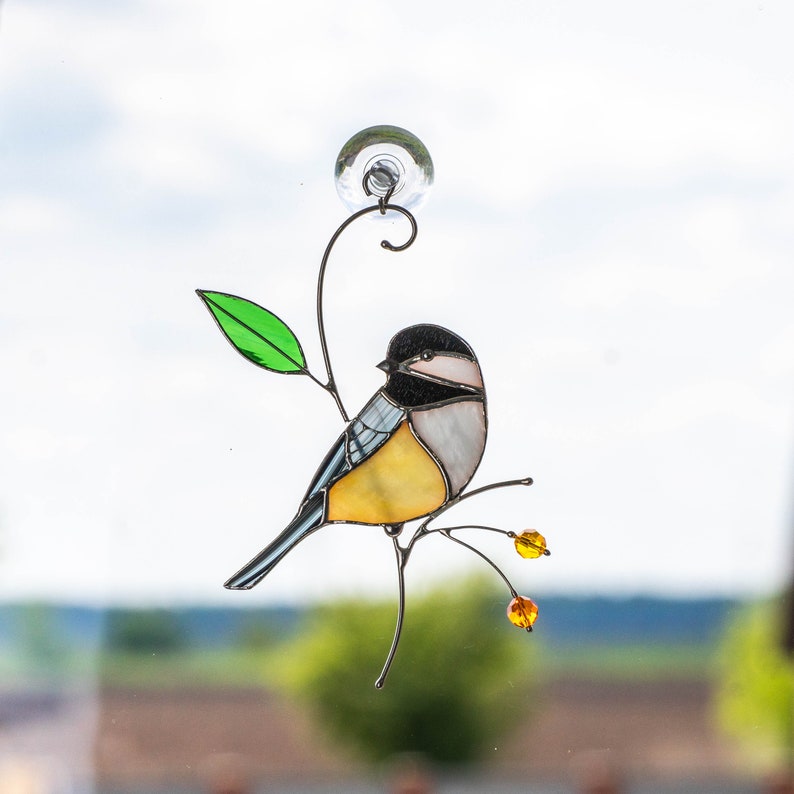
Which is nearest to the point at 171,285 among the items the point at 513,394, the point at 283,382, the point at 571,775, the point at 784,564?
the point at 283,382

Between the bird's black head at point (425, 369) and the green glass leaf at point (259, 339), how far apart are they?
49mm

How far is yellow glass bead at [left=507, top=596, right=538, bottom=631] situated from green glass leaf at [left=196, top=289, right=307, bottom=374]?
6.1 inches

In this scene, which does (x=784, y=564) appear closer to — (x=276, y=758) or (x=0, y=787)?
(x=0, y=787)

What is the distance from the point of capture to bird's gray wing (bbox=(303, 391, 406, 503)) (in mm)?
483

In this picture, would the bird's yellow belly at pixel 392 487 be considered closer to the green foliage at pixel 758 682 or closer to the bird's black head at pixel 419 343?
the bird's black head at pixel 419 343

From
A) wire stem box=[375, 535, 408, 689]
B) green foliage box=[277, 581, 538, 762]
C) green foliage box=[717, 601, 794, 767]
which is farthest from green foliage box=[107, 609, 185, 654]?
wire stem box=[375, 535, 408, 689]

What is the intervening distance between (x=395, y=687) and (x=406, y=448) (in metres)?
2.50

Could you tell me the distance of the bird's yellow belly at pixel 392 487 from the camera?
0.48 metres

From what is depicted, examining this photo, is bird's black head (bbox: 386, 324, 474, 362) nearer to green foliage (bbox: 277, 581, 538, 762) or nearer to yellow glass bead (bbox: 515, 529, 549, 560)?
yellow glass bead (bbox: 515, 529, 549, 560)

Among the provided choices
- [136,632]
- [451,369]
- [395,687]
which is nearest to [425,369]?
[451,369]

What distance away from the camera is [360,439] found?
49cm

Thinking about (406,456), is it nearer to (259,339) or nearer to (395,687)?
(259,339)

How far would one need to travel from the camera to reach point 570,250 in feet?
2.38

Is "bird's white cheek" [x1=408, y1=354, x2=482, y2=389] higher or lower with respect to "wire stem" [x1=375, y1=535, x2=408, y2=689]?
higher
